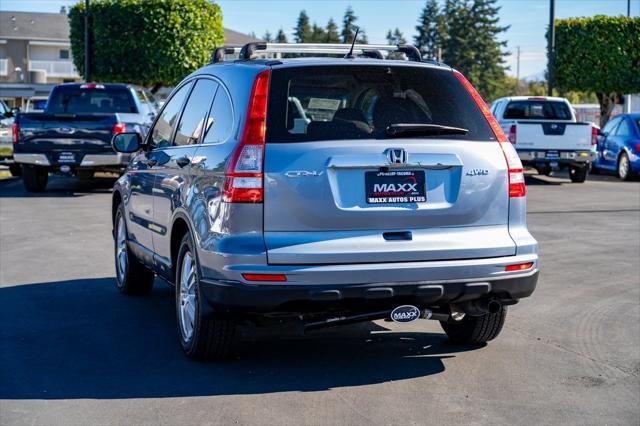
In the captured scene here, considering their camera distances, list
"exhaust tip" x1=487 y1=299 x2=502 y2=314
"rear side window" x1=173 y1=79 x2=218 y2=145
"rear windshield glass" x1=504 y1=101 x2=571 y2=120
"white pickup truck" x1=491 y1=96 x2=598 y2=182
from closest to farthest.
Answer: "exhaust tip" x1=487 y1=299 x2=502 y2=314 → "rear side window" x1=173 y1=79 x2=218 y2=145 → "white pickup truck" x1=491 y1=96 x2=598 y2=182 → "rear windshield glass" x1=504 y1=101 x2=571 y2=120

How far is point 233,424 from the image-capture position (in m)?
5.32

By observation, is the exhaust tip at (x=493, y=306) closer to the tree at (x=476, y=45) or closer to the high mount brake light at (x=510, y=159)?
the high mount brake light at (x=510, y=159)

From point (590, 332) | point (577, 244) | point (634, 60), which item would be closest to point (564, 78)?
point (634, 60)

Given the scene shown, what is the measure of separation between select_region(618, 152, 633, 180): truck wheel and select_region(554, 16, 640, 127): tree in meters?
9.31

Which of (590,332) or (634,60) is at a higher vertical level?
(634,60)

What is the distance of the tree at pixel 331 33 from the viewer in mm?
110750

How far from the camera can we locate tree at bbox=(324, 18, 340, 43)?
4360 inches

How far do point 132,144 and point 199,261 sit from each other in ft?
8.28

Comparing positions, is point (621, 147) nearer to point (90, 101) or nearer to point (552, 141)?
point (552, 141)

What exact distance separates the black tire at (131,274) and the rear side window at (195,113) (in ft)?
5.74

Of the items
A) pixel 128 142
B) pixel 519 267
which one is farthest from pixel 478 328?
pixel 128 142

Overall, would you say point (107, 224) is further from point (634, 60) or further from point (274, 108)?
point (634, 60)

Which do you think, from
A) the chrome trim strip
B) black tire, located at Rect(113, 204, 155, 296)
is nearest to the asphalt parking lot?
black tire, located at Rect(113, 204, 155, 296)

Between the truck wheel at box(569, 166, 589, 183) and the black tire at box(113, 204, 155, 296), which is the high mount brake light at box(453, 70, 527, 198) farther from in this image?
the truck wheel at box(569, 166, 589, 183)
